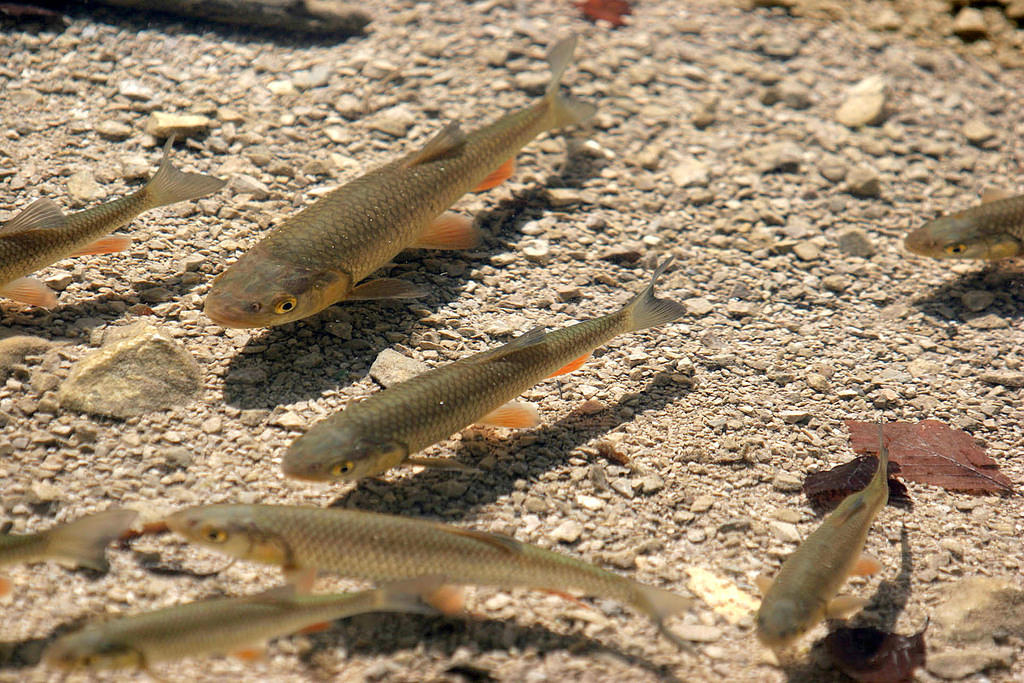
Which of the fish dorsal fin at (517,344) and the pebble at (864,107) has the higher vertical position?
the pebble at (864,107)

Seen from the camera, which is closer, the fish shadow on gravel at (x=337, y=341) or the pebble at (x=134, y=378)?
the pebble at (x=134, y=378)

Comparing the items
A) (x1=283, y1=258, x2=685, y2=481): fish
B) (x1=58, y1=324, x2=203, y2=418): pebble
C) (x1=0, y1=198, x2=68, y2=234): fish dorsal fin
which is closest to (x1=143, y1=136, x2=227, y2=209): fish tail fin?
(x1=0, y1=198, x2=68, y2=234): fish dorsal fin

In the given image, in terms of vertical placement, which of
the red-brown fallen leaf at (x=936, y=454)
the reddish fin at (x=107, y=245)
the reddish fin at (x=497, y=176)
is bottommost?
the red-brown fallen leaf at (x=936, y=454)

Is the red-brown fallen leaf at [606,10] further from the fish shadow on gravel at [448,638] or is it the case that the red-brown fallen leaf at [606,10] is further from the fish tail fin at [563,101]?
the fish shadow on gravel at [448,638]

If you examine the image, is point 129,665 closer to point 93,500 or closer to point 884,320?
point 93,500

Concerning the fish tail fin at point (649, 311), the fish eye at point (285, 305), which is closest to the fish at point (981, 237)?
the fish tail fin at point (649, 311)

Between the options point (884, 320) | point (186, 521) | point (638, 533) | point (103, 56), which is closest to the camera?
point (186, 521)

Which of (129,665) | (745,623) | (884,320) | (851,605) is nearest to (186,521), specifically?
(129,665)
